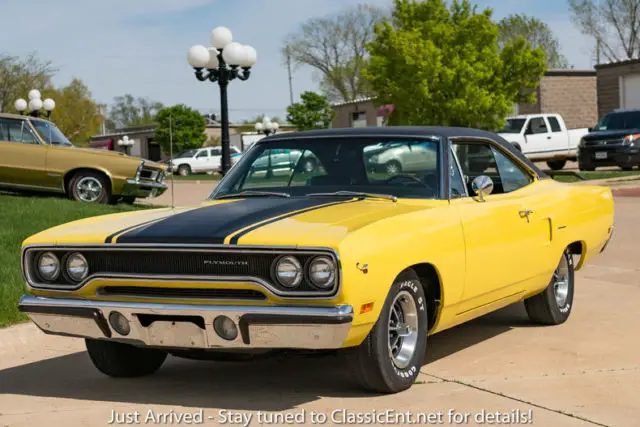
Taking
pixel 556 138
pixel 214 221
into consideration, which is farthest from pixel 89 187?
pixel 556 138

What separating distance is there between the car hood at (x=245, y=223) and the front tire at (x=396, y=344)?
0.41 metres

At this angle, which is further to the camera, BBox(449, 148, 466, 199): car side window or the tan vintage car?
the tan vintage car

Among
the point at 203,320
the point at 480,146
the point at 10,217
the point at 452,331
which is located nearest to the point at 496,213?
the point at 480,146

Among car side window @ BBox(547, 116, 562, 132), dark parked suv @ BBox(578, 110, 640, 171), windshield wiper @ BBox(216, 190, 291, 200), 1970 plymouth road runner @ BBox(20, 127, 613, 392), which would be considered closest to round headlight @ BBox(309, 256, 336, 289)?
1970 plymouth road runner @ BBox(20, 127, 613, 392)

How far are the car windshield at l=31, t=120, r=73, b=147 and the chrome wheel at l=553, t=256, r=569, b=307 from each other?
12.8 m

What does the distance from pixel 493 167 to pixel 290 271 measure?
272 centimetres

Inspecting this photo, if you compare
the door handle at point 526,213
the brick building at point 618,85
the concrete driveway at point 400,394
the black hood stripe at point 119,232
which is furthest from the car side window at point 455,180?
the brick building at point 618,85

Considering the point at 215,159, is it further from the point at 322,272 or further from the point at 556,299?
the point at 322,272

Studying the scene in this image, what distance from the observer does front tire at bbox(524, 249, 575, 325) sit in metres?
7.71

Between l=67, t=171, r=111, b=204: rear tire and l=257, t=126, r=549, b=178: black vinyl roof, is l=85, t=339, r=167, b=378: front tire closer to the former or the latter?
l=257, t=126, r=549, b=178: black vinyl roof

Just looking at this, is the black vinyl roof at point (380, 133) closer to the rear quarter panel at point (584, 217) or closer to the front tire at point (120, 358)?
the rear quarter panel at point (584, 217)

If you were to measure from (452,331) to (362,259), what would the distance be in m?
2.69

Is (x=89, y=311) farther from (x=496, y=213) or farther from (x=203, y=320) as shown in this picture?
(x=496, y=213)

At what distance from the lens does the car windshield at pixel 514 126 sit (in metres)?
33.6
